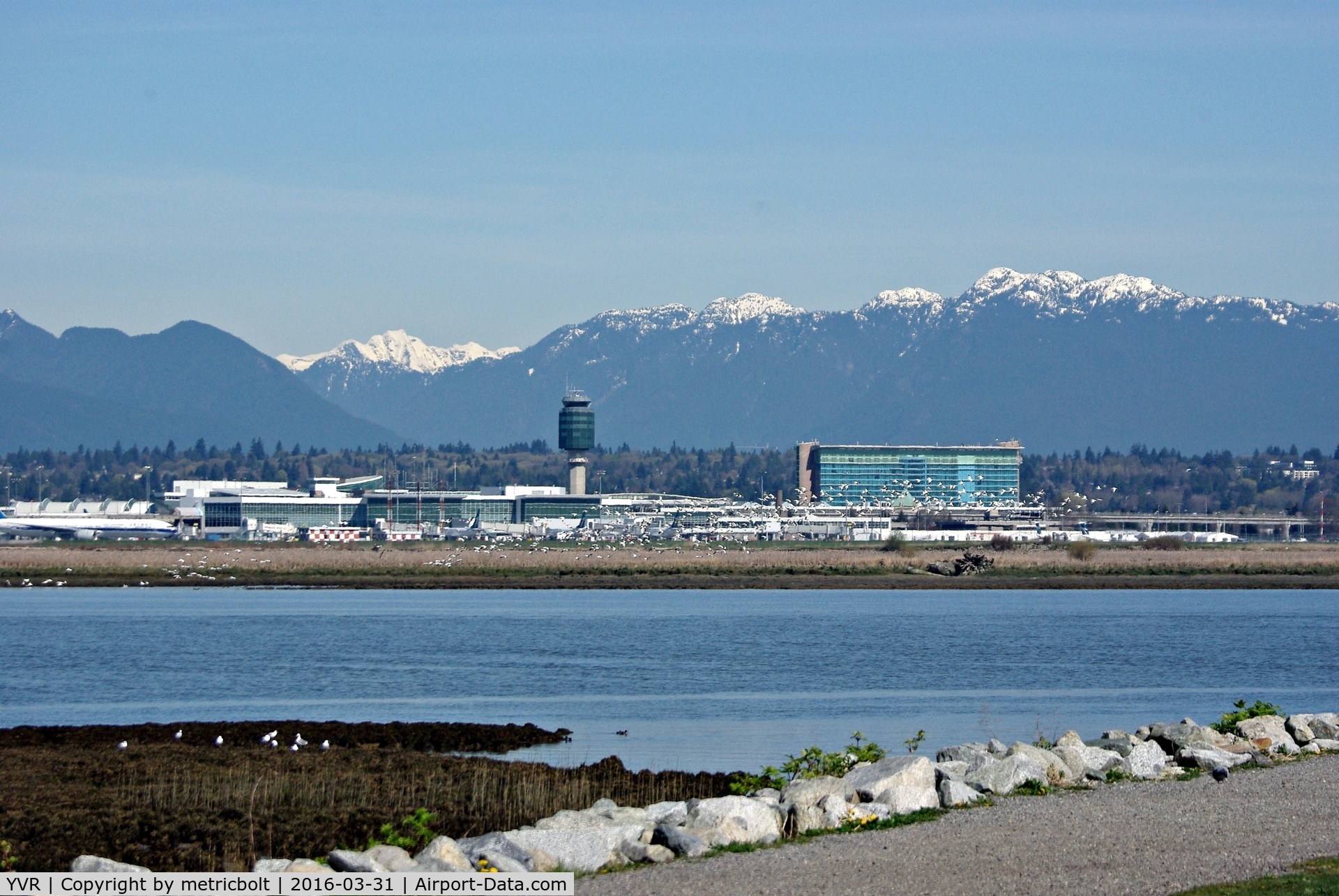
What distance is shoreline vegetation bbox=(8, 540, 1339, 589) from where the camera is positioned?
271ft

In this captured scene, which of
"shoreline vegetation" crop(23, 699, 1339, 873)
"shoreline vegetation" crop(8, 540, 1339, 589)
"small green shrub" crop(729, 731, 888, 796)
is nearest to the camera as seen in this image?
"shoreline vegetation" crop(23, 699, 1339, 873)

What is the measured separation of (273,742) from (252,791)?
574cm

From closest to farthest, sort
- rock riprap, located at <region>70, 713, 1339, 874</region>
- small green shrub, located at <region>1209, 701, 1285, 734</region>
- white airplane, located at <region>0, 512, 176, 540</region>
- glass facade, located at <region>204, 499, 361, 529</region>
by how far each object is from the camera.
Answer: rock riprap, located at <region>70, 713, 1339, 874</region>, small green shrub, located at <region>1209, 701, 1285, 734</region>, white airplane, located at <region>0, 512, 176, 540</region>, glass facade, located at <region>204, 499, 361, 529</region>

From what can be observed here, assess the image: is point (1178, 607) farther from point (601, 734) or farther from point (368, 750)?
point (368, 750)

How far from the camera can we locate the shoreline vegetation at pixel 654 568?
82.8 meters

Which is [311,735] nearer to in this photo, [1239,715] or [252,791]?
[252,791]

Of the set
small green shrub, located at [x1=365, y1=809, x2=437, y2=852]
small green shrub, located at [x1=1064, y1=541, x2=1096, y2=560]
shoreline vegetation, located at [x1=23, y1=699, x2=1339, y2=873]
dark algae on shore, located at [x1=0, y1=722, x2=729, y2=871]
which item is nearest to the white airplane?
small green shrub, located at [x1=1064, y1=541, x2=1096, y2=560]

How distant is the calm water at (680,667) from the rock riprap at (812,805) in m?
5.75

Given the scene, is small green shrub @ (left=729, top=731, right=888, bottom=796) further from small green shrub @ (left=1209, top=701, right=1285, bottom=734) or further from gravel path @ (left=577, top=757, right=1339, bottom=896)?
small green shrub @ (left=1209, top=701, right=1285, bottom=734)

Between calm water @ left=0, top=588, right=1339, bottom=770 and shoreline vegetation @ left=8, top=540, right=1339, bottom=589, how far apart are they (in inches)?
608

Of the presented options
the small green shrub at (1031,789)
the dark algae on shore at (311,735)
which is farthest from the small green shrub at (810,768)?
the dark algae on shore at (311,735)

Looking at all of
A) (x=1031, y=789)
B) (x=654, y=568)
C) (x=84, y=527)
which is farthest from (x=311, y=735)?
(x=84, y=527)

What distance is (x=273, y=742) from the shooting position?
2411cm

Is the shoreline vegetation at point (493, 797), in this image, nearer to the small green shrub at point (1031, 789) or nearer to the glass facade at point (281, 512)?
the small green shrub at point (1031, 789)
